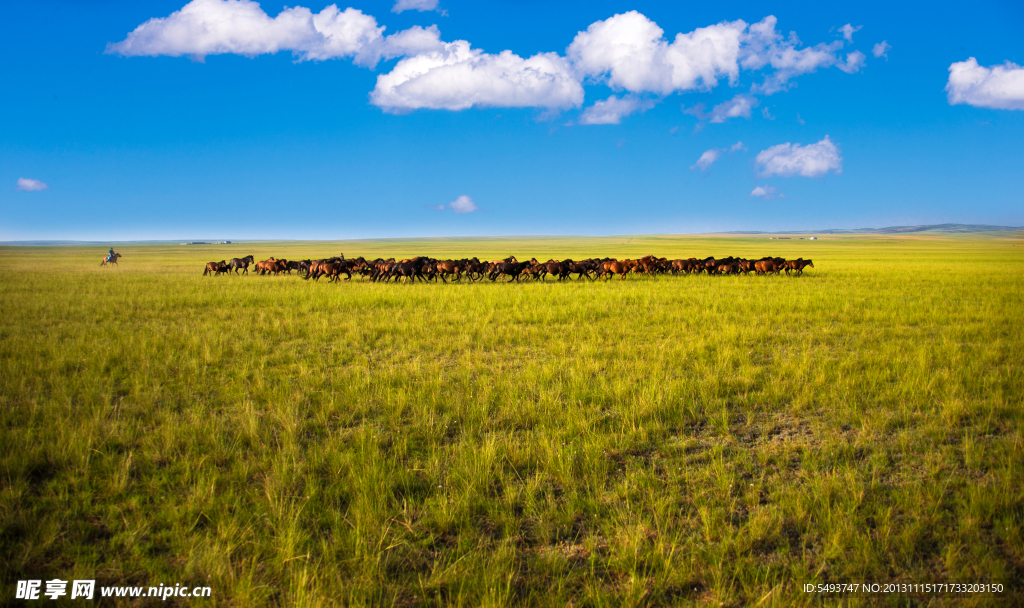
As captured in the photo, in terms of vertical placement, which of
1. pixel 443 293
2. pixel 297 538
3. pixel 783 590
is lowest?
pixel 783 590

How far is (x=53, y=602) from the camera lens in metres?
3.06

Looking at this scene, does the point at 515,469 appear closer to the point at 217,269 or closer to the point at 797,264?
the point at 797,264

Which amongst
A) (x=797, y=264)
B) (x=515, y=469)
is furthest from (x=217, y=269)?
(x=797, y=264)

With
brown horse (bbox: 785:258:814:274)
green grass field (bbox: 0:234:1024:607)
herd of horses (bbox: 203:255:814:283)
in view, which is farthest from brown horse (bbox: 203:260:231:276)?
brown horse (bbox: 785:258:814:274)

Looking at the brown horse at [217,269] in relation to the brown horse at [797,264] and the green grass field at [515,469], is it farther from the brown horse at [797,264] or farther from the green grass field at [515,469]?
the brown horse at [797,264]

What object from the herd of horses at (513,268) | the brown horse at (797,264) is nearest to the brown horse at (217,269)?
the herd of horses at (513,268)

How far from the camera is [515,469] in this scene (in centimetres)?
484

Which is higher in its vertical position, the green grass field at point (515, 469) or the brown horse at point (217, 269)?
the brown horse at point (217, 269)

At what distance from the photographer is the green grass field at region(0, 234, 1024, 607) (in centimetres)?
333

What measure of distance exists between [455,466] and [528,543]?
4.14 ft

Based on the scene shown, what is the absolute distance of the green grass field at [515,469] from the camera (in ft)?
10.9

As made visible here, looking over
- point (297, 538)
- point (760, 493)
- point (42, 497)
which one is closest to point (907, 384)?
point (760, 493)

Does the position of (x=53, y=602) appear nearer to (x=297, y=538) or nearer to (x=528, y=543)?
(x=297, y=538)

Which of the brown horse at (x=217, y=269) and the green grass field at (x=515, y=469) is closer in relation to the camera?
the green grass field at (x=515, y=469)
